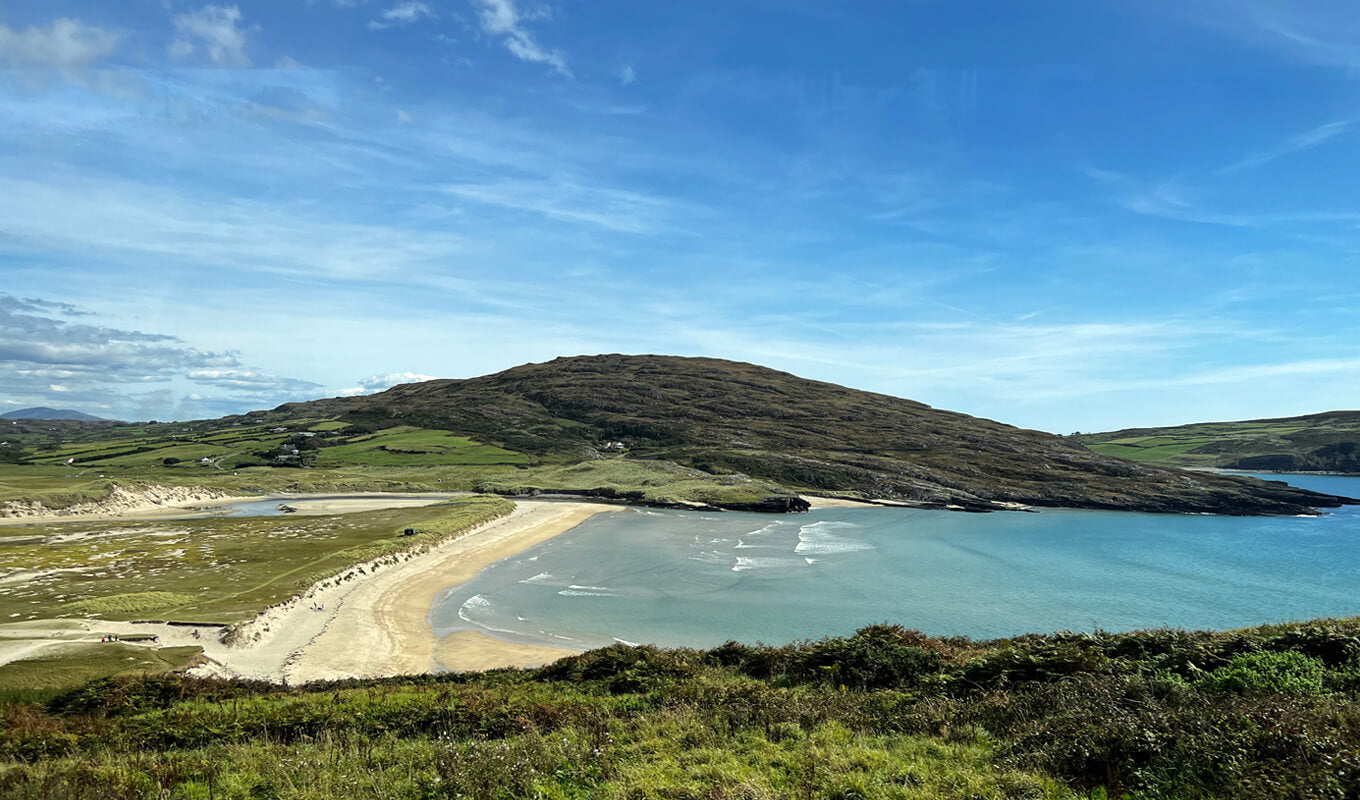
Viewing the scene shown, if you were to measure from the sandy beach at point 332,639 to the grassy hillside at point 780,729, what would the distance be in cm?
1159

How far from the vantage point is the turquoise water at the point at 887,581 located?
1564 inches

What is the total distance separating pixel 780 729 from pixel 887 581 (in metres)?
45.0

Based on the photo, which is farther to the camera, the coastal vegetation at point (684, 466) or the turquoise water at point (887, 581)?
the coastal vegetation at point (684, 466)

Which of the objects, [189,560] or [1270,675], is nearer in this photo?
[1270,675]

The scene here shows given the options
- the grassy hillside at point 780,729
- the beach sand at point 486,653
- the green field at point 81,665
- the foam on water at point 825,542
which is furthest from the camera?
the foam on water at point 825,542

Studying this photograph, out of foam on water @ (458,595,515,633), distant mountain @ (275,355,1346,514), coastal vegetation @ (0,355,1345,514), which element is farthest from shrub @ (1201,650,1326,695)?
distant mountain @ (275,355,1346,514)

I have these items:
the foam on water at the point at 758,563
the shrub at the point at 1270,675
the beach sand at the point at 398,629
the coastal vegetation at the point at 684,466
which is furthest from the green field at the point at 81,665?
the coastal vegetation at the point at 684,466

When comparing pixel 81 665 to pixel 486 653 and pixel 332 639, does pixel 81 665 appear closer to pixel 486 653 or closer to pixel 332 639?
pixel 332 639

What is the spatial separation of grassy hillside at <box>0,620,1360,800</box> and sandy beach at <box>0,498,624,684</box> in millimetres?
11594

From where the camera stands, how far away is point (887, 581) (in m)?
52.6

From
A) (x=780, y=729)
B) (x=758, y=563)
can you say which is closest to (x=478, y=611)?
(x=758, y=563)

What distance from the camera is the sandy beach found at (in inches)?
1117

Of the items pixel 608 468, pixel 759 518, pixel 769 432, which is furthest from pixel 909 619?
pixel 769 432

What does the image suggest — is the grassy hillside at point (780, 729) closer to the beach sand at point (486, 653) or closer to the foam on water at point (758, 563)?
the beach sand at point (486, 653)
